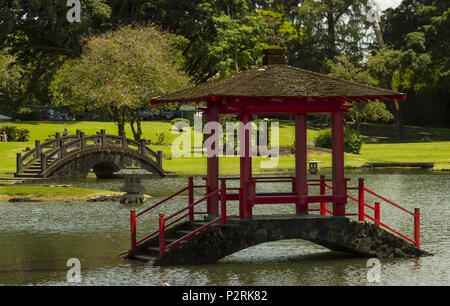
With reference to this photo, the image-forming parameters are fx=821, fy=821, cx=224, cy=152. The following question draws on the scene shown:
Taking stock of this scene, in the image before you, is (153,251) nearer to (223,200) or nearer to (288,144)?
(223,200)

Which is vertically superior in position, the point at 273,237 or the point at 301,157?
the point at 301,157

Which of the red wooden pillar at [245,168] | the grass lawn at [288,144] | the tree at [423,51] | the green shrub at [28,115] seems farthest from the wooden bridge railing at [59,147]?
the tree at [423,51]

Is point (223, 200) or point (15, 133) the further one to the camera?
point (15, 133)

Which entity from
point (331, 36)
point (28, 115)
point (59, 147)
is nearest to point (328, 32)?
point (331, 36)

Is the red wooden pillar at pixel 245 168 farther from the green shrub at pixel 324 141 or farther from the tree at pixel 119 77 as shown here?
the green shrub at pixel 324 141

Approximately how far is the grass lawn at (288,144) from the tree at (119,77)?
6111mm

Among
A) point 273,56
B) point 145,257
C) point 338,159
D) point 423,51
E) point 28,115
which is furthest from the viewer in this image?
point 28,115

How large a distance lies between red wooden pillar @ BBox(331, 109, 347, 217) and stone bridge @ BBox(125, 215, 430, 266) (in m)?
0.51

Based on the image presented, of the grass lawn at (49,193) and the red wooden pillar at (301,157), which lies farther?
the grass lawn at (49,193)

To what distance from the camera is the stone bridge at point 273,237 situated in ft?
77.2

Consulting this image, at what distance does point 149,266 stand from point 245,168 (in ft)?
13.0

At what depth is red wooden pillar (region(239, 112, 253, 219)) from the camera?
23562mm

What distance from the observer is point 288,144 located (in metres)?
84.4

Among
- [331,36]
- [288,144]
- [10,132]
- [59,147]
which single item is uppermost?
[331,36]
